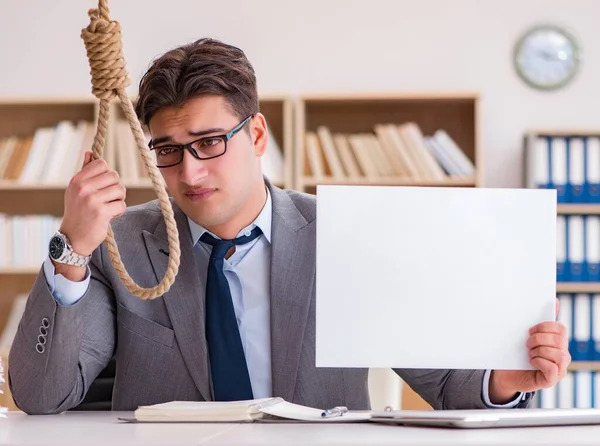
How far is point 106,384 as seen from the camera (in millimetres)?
1835

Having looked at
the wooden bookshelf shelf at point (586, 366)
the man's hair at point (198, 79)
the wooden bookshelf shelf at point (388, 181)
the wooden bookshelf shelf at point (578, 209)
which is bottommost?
the wooden bookshelf shelf at point (586, 366)

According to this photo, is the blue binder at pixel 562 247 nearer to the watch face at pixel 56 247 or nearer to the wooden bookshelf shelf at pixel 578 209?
the wooden bookshelf shelf at pixel 578 209

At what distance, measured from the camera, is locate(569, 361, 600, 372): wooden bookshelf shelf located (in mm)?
3941

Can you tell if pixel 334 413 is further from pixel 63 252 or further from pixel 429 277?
pixel 63 252

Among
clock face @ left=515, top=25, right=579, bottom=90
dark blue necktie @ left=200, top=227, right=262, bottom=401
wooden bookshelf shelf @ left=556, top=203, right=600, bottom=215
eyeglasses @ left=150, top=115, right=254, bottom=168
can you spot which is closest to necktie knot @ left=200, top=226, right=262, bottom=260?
dark blue necktie @ left=200, top=227, right=262, bottom=401

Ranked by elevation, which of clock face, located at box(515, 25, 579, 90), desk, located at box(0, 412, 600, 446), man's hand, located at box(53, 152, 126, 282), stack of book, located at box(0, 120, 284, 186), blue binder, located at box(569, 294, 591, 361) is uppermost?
clock face, located at box(515, 25, 579, 90)

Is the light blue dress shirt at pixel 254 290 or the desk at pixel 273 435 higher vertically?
the light blue dress shirt at pixel 254 290

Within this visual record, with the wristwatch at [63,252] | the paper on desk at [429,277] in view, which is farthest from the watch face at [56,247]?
the paper on desk at [429,277]

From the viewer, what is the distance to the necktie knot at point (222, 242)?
5.95 feet

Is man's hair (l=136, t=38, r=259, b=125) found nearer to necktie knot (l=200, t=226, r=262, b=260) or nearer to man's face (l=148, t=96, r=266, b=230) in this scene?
man's face (l=148, t=96, r=266, b=230)

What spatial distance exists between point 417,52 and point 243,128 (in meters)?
2.72

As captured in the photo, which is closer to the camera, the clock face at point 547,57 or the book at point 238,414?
→ the book at point 238,414

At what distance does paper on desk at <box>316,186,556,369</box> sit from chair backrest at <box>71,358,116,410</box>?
0.59 m

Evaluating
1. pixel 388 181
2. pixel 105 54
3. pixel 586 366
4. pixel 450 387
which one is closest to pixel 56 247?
pixel 105 54
